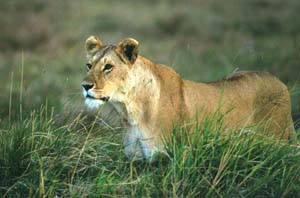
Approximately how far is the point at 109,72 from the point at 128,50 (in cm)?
23

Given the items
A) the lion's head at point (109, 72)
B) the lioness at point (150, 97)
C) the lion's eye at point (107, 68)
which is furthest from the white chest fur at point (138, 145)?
the lion's eye at point (107, 68)

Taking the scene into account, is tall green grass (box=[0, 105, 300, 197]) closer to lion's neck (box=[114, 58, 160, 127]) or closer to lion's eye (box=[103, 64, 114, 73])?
lion's neck (box=[114, 58, 160, 127])

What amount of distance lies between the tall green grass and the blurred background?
6032mm

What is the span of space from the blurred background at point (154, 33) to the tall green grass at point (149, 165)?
6.03 meters

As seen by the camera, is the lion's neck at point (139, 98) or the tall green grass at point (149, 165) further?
the lion's neck at point (139, 98)

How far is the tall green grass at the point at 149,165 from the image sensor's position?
678cm

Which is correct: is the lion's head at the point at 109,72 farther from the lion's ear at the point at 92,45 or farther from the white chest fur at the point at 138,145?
the white chest fur at the point at 138,145

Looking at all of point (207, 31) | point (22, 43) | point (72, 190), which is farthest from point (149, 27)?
point (72, 190)

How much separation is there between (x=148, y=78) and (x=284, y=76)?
6.01 metres

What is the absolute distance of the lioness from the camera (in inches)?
290

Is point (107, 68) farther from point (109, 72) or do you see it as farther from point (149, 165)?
point (149, 165)

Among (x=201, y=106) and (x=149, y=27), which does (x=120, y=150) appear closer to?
(x=201, y=106)

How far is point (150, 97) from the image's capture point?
24.8 ft

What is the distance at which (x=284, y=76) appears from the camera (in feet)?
43.6
